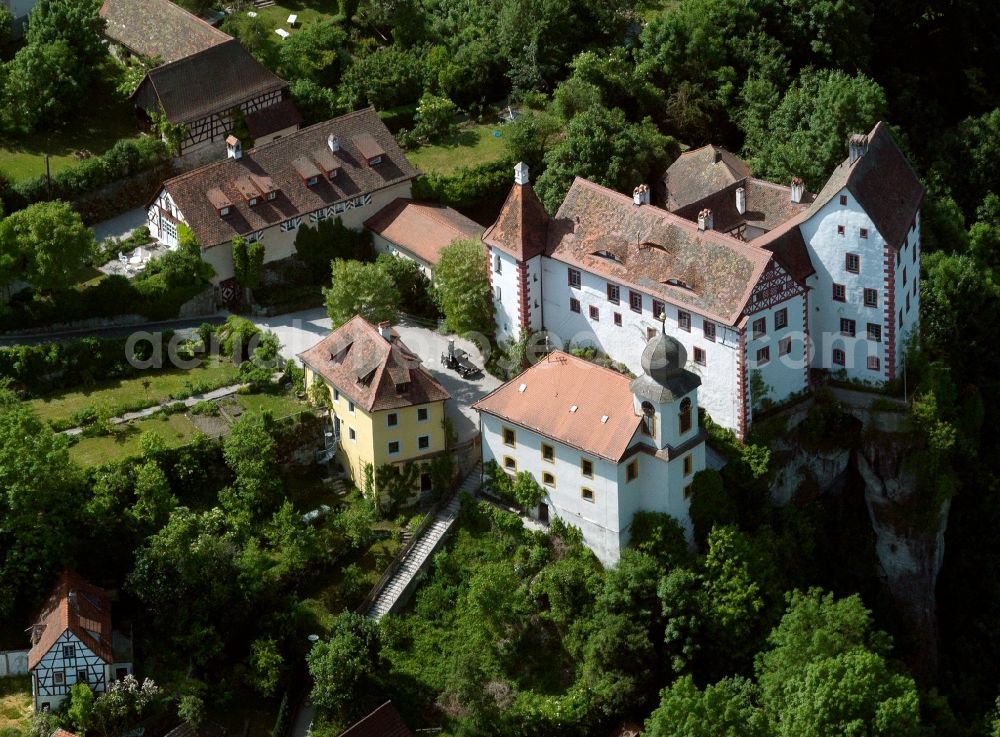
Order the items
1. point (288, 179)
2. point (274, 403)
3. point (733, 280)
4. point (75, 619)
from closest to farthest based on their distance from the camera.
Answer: point (75, 619), point (733, 280), point (274, 403), point (288, 179)

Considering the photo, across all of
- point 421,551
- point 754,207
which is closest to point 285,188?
point 421,551

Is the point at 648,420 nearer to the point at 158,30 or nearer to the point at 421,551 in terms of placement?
the point at 421,551

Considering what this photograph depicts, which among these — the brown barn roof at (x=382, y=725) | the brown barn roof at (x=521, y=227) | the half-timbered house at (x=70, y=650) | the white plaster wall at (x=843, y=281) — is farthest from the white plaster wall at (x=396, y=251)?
the half-timbered house at (x=70, y=650)

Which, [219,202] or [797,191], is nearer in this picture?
[797,191]

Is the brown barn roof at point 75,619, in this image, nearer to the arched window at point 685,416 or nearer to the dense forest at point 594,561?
the dense forest at point 594,561

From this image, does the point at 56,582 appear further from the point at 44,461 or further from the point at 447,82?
the point at 447,82

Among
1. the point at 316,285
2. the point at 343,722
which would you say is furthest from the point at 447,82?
the point at 343,722

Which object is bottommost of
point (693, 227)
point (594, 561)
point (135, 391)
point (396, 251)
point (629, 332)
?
point (594, 561)
